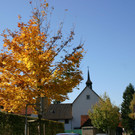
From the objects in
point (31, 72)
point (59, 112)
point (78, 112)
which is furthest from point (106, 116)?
point (31, 72)

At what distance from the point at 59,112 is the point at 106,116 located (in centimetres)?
1880

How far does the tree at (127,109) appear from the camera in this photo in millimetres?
58812

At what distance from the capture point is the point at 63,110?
59.4 meters

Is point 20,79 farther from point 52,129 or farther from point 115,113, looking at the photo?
point 115,113

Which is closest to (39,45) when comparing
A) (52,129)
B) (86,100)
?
(52,129)

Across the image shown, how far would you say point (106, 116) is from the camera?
42719mm

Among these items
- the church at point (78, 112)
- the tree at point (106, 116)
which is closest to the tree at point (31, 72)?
the tree at point (106, 116)

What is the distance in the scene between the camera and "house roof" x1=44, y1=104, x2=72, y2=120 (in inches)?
2242

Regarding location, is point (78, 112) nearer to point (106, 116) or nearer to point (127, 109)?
point (127, 109)

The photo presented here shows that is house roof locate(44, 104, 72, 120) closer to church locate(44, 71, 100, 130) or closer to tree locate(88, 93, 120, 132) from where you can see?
church locate(44, 71, 100, 130)

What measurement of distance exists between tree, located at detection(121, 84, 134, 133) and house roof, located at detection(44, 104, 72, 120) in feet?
45.9

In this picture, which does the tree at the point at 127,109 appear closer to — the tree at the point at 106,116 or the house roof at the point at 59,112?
the house roof at the point at 59,112

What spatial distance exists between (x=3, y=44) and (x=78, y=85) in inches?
210

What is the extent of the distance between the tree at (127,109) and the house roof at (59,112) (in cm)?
1399
